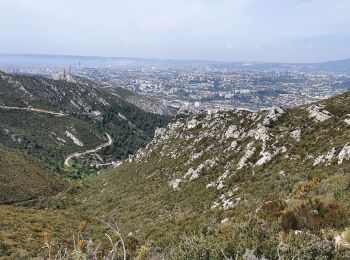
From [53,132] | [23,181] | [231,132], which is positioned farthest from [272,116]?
[53,132]

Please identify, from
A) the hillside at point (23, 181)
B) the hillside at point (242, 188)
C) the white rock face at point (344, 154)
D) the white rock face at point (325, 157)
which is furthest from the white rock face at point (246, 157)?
the hillside at point (23, 181)

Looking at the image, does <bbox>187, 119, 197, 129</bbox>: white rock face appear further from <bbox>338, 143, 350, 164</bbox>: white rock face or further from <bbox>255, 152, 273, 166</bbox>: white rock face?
<bbox>338, 143, 350, 164</bbox>: white rock face

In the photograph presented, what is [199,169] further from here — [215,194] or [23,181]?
[23,181]

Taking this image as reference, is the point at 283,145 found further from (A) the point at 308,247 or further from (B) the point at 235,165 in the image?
(A) the point at 308,247

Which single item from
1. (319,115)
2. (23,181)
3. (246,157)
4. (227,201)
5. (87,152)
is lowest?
(87,152)

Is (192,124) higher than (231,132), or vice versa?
(231,132)

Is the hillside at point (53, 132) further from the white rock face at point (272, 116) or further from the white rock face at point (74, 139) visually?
the white rock face at point (272, 116)

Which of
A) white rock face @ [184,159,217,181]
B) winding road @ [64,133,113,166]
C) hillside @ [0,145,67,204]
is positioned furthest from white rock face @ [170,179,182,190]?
winding road @ [64,133,113,166]
